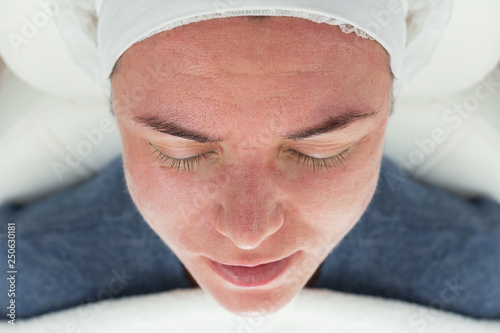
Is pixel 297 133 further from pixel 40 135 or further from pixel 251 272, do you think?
pixel 40 135

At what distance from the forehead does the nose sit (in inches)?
4.8

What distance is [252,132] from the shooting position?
55 cm

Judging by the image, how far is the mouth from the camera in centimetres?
67

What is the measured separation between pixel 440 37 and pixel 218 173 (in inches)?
15.4

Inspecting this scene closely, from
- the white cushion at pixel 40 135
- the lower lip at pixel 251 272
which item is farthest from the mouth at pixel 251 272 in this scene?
the white cushion at pixel 40 135

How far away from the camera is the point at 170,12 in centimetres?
55

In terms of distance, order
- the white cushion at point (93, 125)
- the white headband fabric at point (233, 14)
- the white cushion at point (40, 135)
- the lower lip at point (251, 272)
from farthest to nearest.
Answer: the white cushion at point (40, 135)
the white cushion at point (93, 125)
the lower lip at point (251, 272)
the white headband fabric at point (233, 14)

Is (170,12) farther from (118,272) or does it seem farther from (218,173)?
(118,272)

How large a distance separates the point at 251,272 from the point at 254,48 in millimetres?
294

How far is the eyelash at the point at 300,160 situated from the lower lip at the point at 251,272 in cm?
13

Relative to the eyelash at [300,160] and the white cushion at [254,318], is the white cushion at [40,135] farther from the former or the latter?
the eyelash at [300,160]

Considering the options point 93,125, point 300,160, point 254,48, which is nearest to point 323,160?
point 300,160

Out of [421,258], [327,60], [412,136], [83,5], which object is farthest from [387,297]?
[83,5]

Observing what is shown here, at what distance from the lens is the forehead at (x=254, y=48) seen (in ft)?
1.73
